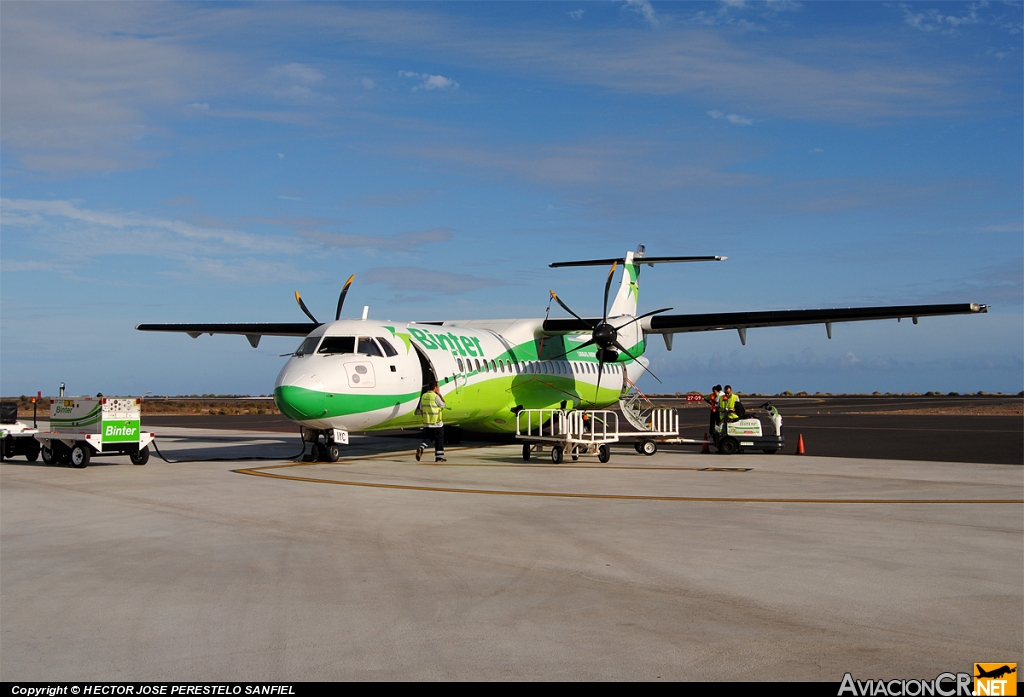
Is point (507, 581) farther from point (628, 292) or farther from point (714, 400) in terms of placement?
point (628, 292)

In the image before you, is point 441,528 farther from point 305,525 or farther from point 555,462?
point 555,462

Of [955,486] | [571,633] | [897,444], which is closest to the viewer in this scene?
[571,633]

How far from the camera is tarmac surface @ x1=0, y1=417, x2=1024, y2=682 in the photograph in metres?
5.14

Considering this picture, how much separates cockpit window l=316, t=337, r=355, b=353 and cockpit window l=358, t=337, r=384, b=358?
0.20m

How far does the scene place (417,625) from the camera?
19.2 feet

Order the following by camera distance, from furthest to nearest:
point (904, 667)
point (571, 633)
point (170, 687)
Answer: point (571, 633) → point (904, 667) → point (170, 687)

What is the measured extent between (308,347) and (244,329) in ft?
37.9

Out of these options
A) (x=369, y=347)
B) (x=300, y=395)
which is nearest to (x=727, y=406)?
(x=369, y=347)

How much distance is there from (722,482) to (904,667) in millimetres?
9607

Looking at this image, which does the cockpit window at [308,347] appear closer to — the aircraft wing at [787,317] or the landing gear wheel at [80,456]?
the landing gear wheel at [80,456]

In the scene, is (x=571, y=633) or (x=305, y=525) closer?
(x=571, y=633)

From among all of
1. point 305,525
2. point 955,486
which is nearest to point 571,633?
point 305,525

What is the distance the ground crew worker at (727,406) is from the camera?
20609mm

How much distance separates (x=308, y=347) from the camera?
57.7 feet
